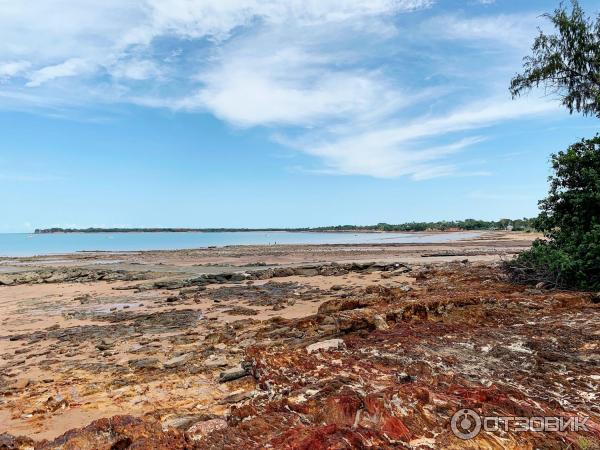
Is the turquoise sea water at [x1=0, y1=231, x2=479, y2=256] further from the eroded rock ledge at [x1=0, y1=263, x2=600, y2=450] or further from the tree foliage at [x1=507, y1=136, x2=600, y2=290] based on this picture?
the eroded rock ledge at [x1=0, y1=263, x2=600, y2=450]

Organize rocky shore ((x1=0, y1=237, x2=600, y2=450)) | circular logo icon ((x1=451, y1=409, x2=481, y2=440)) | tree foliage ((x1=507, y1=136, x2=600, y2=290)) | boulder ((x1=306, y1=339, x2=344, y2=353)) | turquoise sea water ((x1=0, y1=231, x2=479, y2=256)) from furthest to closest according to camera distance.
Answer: turquoise sea water ((x1=0, y1=231, x2=479, y2=256)) → tree foliage ((x1=507, y1=136, x2=600, y2=290)) → boulder ((x1=306, y1=339, x2=344, y2=353)) → rocky shore ((x1=0, y1=237, x2=600, y2=450)) → circular logo icon ((x1=451, y1=409, x2=481, y2=440))

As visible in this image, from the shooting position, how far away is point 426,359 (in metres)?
5.86

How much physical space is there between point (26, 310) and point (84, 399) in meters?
12.4

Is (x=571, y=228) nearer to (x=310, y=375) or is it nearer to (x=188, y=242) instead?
(x=310, y=375)

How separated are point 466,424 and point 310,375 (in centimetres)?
230

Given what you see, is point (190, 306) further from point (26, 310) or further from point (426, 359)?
point (426, 359)

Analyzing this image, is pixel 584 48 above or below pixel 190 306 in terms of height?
above

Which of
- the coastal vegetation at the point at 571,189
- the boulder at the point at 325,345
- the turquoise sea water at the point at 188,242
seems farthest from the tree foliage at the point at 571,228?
the turquoise sea water at the point at 188,242

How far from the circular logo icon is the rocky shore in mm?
60

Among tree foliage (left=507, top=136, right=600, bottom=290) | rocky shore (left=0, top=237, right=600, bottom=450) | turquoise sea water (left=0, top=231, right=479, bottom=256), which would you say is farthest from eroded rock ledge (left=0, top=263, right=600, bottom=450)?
turquoise sea water (left=0, top=231, right=479, bottom=256)

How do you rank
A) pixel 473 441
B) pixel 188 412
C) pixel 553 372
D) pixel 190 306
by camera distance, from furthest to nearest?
1. pixel 190 306
2. pixel 553 372
3. pixel 188 412
4. pixel 473 441

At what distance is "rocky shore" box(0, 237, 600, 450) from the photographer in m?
3.88

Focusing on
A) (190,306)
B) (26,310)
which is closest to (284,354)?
(190,306)

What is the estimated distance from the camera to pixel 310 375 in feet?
18.2
